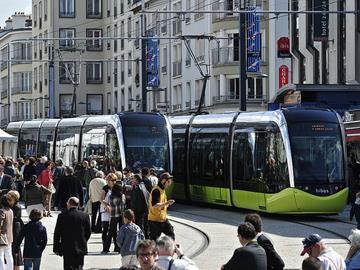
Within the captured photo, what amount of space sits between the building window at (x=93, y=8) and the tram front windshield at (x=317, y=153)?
219 feet

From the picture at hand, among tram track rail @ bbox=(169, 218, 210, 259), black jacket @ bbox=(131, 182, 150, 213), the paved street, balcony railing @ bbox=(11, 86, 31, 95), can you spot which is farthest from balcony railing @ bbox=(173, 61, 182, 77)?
black jacket @ bbox=(131, 182, 150, 213)

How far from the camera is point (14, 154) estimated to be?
174ft

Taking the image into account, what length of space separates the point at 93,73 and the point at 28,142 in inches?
1743

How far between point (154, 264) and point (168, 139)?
25.3 metres

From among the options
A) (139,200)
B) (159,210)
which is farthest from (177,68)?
(159,210)

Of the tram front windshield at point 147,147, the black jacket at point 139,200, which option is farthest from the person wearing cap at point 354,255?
the tram front windshield at point 147,147

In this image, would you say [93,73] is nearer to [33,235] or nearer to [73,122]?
[73,122]

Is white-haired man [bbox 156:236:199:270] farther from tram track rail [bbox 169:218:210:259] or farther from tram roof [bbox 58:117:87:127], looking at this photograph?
tram roof [bbox 58:117:87:127]

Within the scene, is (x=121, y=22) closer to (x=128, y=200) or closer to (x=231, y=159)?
(x=231, y=159)

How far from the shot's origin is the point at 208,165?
33969 millimetres

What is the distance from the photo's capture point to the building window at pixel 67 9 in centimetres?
9469

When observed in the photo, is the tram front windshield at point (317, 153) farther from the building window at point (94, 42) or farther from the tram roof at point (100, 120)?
the building window at point (94, 42)

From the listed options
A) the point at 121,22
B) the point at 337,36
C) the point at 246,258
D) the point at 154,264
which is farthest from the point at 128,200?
the point at 121,22

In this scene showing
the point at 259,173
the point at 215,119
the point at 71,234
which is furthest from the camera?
the point at 215,119
